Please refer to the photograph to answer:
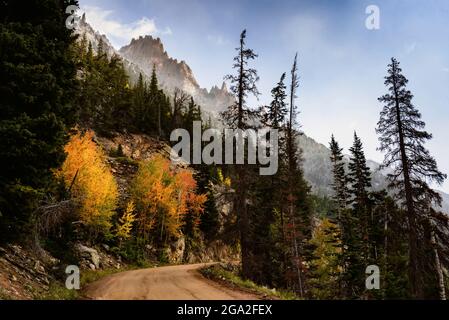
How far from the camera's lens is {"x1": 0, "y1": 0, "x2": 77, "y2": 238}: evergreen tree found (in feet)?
37.2

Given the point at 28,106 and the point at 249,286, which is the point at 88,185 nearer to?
the point at 28,106

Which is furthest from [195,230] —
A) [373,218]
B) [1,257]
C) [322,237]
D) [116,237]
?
[1,257]

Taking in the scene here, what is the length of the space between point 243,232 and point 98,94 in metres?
54.4

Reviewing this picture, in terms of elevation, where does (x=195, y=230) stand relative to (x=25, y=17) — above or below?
below

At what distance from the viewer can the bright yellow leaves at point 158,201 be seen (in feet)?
130

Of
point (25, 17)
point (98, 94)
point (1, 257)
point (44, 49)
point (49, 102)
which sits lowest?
point (1, 257)

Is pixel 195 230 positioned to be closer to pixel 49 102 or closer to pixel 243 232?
pixel 243 232

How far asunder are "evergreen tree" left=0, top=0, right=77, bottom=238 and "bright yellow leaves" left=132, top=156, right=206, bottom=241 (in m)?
26.4
